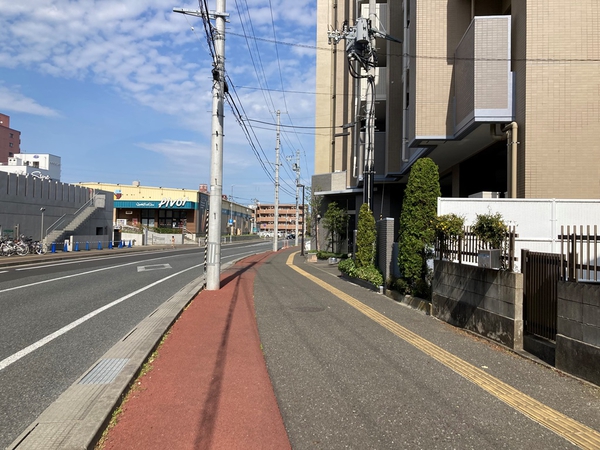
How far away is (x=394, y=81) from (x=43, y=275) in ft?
59.0

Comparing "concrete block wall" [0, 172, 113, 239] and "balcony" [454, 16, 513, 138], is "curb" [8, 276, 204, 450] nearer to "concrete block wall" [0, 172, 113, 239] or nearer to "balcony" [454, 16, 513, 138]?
"balcony" [454, 16, 513, 138]

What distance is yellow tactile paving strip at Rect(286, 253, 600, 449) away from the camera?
160 inches

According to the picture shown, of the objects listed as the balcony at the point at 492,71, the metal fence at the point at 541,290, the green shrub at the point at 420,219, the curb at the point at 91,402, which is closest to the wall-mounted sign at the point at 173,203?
the green shrub at the point at 420,219

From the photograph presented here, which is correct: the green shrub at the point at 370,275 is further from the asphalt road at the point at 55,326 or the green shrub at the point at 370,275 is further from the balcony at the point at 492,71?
the asphalt road at the point at 55,326

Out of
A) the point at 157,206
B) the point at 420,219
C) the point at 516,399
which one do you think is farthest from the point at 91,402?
the point at 157,206

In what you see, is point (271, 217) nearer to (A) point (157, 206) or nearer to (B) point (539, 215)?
(A) point (157, 206)

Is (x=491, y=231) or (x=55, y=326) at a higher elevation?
Answer: (x=491, y=231)

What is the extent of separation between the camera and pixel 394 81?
22.5 metres

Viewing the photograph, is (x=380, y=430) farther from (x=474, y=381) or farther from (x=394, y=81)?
(x=394, y=81)

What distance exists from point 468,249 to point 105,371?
22.6 ft

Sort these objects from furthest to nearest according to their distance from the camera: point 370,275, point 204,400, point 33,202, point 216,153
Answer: point 33,202, point 370,275, point 216,153, point 204,400

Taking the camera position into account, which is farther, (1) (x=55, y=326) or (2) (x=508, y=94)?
(2) (x=508, y=94)

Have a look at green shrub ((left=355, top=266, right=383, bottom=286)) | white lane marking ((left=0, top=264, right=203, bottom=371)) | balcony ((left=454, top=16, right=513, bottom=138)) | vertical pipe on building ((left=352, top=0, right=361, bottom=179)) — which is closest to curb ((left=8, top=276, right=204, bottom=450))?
white lane marking ((left=0, top=264, right=203, bottom=371))

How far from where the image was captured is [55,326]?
27.3 ft
